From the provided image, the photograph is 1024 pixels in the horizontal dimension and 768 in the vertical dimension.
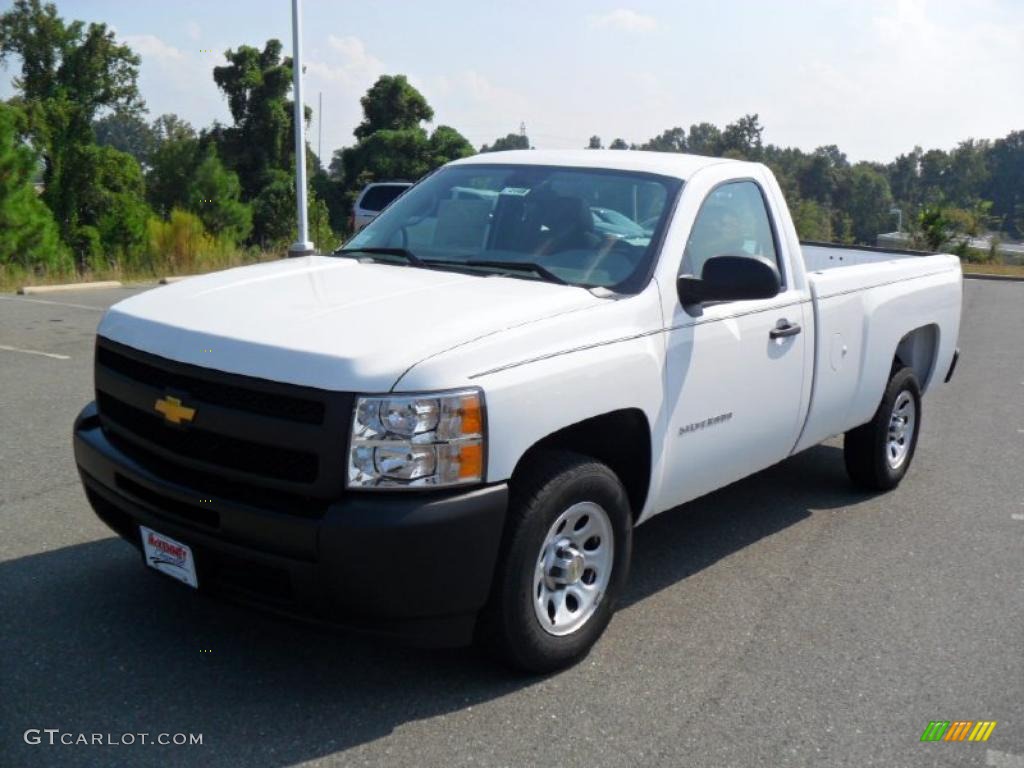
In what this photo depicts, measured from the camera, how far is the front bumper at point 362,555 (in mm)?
3369

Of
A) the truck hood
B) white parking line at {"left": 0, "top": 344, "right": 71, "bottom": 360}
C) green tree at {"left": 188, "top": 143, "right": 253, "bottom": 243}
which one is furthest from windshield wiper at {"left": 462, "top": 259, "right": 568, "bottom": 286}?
green tree at {"left": 188, "top": 143, "right": 253, "bottom": 243}

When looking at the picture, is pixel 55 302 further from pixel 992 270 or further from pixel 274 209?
pixel 274 209

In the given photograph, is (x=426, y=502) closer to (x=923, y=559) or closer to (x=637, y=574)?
(x=637, y=574)

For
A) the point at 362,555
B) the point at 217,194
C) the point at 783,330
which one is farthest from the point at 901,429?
the point at 217,194

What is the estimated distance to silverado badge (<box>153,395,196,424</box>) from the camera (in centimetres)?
369

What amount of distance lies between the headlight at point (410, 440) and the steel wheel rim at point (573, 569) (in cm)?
58

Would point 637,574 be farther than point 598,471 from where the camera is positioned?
Yes

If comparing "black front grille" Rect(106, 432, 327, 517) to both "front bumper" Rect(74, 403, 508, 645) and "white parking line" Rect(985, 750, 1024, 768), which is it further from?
"white parking line" Rect(985, 750, 1024, 768)

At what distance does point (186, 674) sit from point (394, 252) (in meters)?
2.13

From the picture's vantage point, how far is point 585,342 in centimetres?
401

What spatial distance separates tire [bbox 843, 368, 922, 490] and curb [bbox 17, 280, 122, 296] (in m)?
13.4

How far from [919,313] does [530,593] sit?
3823 mm

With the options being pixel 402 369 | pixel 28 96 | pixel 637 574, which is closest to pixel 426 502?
pixel 402 369

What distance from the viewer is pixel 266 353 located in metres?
3.56
